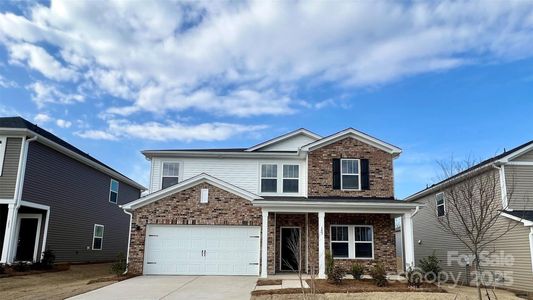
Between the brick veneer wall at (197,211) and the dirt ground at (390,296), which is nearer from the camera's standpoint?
the dirt ground at (390,296)

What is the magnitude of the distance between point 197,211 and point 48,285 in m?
6.32

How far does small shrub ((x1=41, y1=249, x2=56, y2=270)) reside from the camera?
760 inches

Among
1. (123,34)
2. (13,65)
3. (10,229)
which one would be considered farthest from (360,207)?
(13,65)

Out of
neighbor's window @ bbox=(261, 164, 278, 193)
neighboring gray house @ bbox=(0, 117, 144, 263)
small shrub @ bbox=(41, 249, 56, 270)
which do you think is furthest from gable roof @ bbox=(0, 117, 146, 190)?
neighbor's window @ bbox=(261, 164, 278, 193)

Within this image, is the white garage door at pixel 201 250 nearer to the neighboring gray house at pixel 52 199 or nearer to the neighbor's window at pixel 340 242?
the neighbor's window at pixel 340 242

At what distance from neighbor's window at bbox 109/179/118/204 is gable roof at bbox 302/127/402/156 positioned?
14.3 metres

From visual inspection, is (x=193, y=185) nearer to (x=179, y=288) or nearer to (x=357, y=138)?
(x=179, y=288)

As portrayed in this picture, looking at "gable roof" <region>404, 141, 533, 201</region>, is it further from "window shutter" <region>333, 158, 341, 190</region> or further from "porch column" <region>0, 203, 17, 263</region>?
"porch column" <region>0, 203, 17, 263</region>

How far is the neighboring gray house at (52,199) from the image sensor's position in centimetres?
1858

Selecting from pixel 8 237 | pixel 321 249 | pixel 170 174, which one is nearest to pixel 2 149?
pixel 8 237

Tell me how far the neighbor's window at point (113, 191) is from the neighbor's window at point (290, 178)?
12.7 meters

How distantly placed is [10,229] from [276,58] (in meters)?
13.5

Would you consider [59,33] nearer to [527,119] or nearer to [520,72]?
[520,72]

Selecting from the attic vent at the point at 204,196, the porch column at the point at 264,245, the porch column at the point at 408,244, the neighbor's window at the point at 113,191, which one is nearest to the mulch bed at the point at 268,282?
the porch column at the point at 264,245
